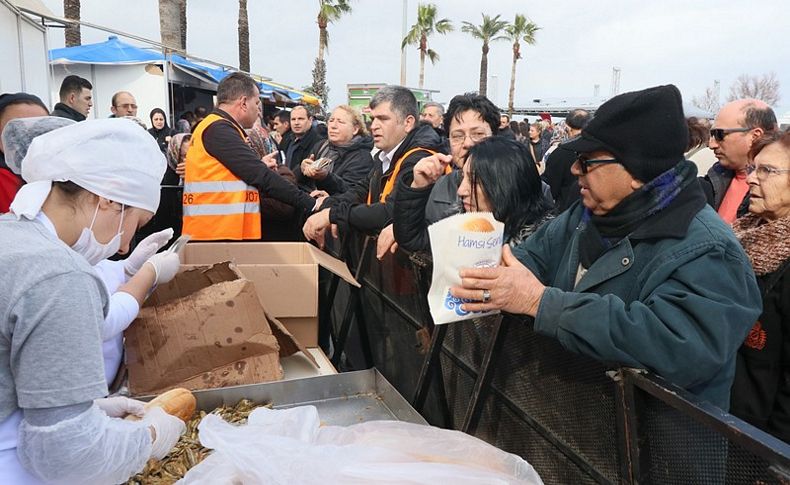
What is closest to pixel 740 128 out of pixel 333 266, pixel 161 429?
pixel 333 266

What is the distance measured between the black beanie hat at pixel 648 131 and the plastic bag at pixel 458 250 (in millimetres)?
446

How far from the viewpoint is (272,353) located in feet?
8.43

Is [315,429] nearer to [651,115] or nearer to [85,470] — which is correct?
[85,470]

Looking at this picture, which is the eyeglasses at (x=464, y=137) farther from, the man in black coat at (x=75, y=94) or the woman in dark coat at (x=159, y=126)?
the woman in dark coat at (x=159, y=126)

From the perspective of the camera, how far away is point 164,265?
256 cm

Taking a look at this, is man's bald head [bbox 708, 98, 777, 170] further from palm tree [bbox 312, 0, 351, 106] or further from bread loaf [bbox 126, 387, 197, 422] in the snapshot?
palm tree [bbox 312, 0, 351, 106]


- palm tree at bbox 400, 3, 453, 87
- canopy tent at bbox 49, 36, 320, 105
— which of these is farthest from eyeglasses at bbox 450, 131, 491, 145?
palm tree at bbox 400, 3, 453, 87

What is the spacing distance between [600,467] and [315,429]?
33.7 inches

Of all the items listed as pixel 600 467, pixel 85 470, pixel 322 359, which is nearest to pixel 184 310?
pixel 322 359

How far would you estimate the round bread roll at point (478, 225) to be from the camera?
155 centimetres

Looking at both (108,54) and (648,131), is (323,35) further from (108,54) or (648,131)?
(648,131)

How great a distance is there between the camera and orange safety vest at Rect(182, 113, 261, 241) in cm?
430

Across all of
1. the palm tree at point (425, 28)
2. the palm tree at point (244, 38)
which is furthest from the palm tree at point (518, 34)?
the palm tree at point (244, 38)

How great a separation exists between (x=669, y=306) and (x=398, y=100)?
306 cm
